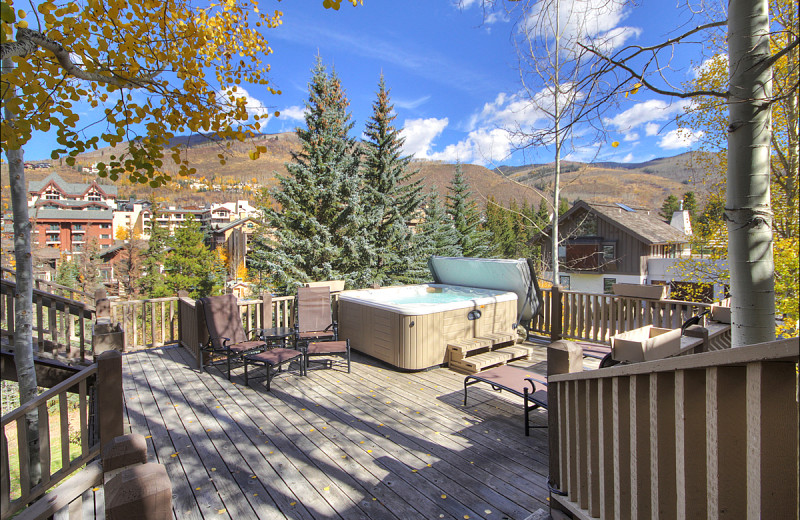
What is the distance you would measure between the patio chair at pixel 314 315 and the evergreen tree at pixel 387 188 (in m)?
9.08

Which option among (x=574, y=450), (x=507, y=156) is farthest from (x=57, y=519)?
(x=507, y=156)

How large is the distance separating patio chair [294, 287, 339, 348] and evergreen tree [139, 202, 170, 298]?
17.7 meters

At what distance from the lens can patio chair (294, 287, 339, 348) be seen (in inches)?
229

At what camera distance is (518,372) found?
413cm

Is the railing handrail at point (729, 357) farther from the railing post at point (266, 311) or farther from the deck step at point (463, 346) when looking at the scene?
the railing post at point (266, 311)

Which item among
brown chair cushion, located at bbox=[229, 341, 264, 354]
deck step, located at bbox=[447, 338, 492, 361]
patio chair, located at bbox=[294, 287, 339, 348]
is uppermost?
patio chair, located at bbox=[294, 287, 339, 348]

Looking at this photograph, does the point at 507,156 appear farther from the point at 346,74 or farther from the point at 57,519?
the point at 346,74

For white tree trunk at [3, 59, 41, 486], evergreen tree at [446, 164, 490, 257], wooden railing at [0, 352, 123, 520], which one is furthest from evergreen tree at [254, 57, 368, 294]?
wooden railing at [0, 352, 123, 520]

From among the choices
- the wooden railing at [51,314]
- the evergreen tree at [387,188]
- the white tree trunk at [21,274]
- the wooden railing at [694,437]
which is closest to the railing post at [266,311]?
the wooden railing at [51,314]

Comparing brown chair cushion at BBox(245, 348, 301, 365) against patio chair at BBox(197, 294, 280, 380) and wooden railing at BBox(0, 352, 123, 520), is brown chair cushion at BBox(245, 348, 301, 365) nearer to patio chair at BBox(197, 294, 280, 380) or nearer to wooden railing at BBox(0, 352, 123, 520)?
patio chair at BBox(197, 294, 280, 380)

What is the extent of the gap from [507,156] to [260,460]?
7.14m

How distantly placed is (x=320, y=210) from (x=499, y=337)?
10.2 meters

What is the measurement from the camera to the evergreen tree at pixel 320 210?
13867mm

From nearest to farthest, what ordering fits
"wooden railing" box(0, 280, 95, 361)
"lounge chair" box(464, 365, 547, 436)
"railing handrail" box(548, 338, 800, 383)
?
1. "railing handrail" box(548, 338, 800, 383)
2. "lounge chair" box(464, 365, 547, 436)
3. "wooden railing" box(0, 280, 95, 361)
